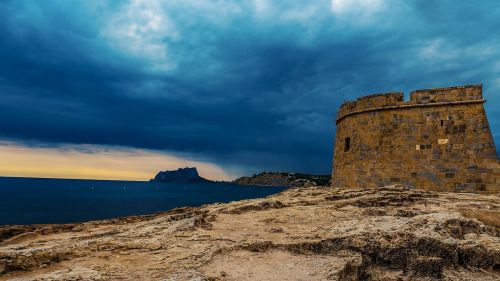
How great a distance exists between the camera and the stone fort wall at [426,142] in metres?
14.7

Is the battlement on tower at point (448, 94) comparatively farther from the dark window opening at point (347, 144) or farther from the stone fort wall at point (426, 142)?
the dark window opening at point (347, 144)

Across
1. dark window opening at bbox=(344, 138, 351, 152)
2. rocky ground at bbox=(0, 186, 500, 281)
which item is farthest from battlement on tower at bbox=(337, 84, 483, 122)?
rocky ground at bbox=(0, 186, 500, 281)

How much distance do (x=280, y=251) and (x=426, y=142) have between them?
486 inches

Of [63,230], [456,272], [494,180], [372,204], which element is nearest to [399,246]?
[456,272]

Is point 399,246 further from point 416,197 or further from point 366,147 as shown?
point 366,147

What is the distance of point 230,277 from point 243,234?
216cm

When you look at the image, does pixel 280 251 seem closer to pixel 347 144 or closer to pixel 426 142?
pixel 426 142

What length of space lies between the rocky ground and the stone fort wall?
7.50 m

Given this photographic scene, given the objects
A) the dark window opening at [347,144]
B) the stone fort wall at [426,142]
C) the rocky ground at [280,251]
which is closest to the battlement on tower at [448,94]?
the stone fort wall at [426,142]

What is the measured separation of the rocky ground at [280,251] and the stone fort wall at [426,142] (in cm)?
750

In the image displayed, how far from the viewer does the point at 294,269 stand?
5348 mm

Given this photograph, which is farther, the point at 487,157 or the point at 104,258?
the point at 487,157

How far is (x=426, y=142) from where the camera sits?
51.6 feet

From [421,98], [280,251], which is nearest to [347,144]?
[421,98]
